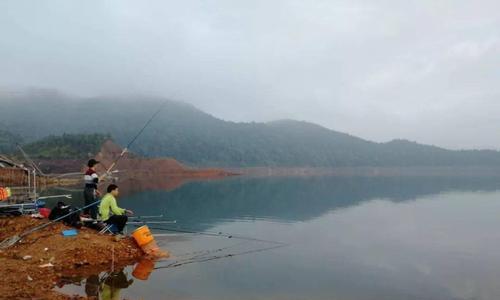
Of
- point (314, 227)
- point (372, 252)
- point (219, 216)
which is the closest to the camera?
point (372, 252)

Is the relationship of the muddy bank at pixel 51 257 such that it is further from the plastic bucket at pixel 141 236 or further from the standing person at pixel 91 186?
the standing person at pixel 91 186

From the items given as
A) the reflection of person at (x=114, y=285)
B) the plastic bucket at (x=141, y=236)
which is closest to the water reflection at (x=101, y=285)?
the reflection of person at (x=114, y=285)

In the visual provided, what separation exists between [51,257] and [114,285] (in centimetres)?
241

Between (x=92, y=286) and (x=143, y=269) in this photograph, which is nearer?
(x=92, y=286)

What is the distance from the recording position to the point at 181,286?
11789 millimetres

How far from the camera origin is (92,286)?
10945mm

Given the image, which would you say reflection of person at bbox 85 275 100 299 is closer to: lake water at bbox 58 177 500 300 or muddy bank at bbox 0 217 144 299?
lake water at bbox 58 177 500 300

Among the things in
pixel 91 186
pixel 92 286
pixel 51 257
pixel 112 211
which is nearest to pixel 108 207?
pixel 112 211

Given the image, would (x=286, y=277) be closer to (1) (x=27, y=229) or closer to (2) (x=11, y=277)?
(2) (x=11, y=277)

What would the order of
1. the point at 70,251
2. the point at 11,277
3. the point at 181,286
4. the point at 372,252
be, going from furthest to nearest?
the point at 372,252
the point at 70,251
the point at 181,286
the point at 11,277

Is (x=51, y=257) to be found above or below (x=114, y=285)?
above

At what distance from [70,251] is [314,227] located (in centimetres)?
1614

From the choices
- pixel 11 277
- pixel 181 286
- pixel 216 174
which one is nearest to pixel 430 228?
pixel 181 286

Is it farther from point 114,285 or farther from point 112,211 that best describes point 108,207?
point 114,285
